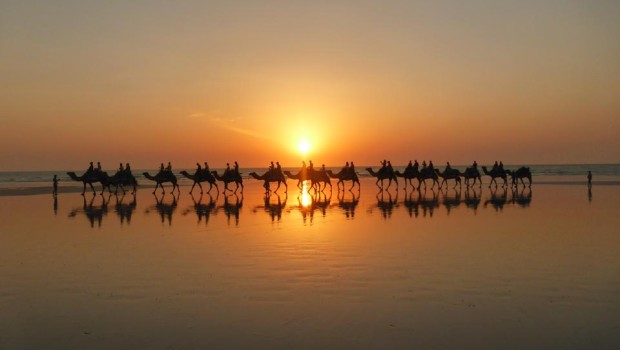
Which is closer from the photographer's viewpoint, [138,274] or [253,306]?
[253,306]

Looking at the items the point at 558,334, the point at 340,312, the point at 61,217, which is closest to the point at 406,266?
the point at 340,312

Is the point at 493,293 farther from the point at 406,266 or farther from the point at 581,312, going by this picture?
the point at 406,266

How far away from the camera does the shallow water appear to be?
18.7 feet

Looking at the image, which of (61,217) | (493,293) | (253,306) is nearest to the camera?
(253,306)

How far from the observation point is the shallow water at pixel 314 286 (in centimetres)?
570

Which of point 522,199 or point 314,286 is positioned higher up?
point 522,199

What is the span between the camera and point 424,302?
270 inches

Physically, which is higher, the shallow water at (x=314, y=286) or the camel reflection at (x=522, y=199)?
the camel reflection at (x=522, y=199)

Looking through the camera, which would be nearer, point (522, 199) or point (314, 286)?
point (314, 286)

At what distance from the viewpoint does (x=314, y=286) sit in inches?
305

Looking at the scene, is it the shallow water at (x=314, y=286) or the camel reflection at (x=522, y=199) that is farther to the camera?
the camel reflection at (x=522, y=199)

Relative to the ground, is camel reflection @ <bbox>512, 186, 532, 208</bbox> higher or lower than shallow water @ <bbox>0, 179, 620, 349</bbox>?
higher

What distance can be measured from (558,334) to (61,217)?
16849 millimetres

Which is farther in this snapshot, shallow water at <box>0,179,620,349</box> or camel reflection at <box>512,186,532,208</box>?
camel reflection at <box>512,186,532,208</box>
